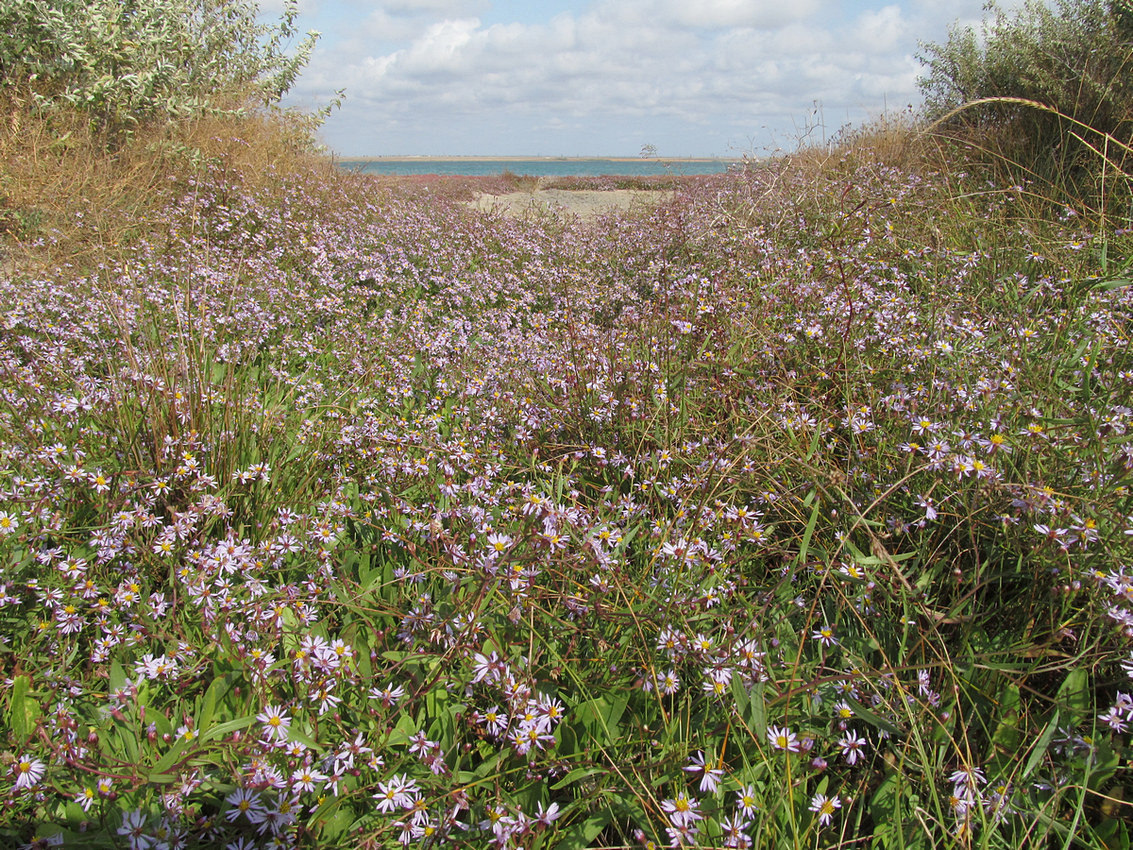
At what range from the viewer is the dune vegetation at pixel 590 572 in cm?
148

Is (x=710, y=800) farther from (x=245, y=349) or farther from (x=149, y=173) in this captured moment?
(x=149, y=173)

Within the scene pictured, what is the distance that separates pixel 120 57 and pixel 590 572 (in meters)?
8.67

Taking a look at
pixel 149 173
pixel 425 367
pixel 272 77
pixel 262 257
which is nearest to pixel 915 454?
pixel 425 367

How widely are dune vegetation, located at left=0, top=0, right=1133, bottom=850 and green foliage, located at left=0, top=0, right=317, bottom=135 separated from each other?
165 inches

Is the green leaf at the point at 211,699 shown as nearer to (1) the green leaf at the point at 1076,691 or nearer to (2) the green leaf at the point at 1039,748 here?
(2) the green leaf at the point at 1039,748

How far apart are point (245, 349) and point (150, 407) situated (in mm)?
1449

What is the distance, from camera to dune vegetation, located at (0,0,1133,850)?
1.48 meters

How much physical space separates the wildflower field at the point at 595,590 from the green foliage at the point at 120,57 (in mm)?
4974

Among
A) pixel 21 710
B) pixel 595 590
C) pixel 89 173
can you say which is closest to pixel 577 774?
pixel 595 590

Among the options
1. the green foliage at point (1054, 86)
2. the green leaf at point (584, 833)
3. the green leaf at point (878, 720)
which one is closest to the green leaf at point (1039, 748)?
the green leaf at point (878, 720)

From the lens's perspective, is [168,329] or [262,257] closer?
[168,329]

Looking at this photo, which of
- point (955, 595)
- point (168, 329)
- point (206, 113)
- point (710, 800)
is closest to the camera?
point (710, 800)

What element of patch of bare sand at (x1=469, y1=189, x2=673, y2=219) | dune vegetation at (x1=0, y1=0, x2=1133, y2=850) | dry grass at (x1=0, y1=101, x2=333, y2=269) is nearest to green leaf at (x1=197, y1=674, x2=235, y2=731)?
dune vegetation at (x1=0, y1=0, x2=1133, y2=850)

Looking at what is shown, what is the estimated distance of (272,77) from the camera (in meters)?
10.2
